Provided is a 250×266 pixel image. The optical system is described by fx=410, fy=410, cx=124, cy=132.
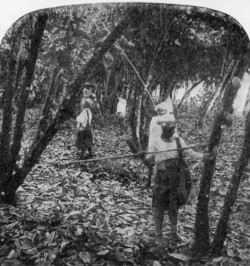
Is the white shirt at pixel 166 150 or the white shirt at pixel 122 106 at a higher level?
the white shirt at pixel 122 106

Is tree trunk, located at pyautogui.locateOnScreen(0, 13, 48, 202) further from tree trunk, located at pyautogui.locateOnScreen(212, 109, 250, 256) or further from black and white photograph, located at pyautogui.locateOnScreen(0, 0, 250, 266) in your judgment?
tree trunk, located at pyautogui.locateOnScreen(212, 109, 250, 256)

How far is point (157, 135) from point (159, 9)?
702mm

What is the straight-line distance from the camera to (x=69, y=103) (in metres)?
2.50

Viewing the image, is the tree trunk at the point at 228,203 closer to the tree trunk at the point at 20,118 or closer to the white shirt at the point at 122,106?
the white shirt at the point at 122,106

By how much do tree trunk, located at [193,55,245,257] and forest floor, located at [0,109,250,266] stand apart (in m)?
0.03

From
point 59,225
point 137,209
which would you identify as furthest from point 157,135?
point 59,225

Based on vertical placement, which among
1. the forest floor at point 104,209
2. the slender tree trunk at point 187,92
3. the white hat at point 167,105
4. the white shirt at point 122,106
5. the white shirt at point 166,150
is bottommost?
the forest floor at point 104,209

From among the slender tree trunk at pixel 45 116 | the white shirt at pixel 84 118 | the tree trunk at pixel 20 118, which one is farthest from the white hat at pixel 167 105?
the tree trunk at pixel 20 118

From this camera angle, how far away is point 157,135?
2367mm

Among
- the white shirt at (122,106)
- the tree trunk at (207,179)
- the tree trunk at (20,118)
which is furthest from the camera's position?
the tree trunk at (20,118)

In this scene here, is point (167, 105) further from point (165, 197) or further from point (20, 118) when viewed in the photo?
point (20, 118)

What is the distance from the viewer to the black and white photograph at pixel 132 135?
2.30 meters

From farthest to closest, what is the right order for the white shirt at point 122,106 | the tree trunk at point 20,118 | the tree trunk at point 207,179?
the tree trunk at point 20,118, the white shirt at point 122,106, the tree trunk at point 207,179

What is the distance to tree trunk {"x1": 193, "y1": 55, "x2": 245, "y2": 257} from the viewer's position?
2.29m
